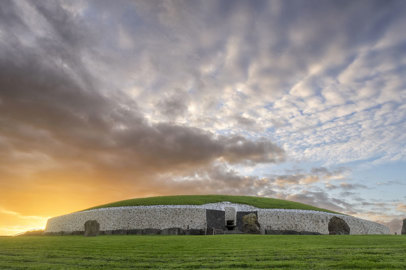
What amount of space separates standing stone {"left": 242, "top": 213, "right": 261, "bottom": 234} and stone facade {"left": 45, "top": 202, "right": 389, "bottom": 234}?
4.53 feet

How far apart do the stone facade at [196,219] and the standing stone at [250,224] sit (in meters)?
1.38

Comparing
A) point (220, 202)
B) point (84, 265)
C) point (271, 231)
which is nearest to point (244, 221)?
point (271, 231)

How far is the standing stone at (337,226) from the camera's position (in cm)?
4341

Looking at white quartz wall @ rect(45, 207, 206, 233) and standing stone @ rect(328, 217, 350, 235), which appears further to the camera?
standing stone @ rect(328, 217, 350, 235)

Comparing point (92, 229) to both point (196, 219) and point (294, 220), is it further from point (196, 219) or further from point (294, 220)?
point (294, 220)

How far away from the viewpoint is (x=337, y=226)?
43.8 metres

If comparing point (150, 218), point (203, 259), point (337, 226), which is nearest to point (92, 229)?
point (150, 218)

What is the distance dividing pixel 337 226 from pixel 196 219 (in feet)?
67.0

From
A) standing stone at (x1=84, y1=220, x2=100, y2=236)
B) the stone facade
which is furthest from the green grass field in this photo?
the stone facade

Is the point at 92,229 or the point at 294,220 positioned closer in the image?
the point at 92,229

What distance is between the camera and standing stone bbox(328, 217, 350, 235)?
43.4 metres

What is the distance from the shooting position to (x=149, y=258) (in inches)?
682

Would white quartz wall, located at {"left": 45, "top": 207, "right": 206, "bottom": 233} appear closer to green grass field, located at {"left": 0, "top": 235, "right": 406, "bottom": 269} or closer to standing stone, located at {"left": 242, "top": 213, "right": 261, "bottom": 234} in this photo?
standing stone, located at {"left": 242, "top": 213, "right": 261, "bottom": 234}

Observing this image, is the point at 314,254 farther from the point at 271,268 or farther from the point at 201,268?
the point at 201,268
